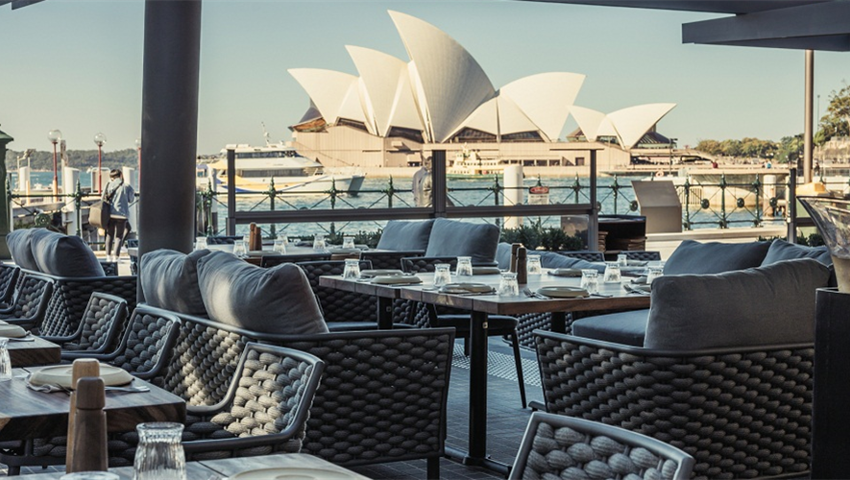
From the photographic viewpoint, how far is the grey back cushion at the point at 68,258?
19.5 ft

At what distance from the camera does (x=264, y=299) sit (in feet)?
12.0

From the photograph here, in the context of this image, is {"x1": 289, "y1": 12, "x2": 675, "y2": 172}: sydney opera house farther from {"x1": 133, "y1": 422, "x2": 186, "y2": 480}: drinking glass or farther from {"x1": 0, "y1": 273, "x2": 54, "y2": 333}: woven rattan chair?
{"x1": 133, "y1": 422, "x2": 186, "y2": 480}: drinking glass

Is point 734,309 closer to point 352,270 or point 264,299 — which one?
point 264,299

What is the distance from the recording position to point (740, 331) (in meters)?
3.72

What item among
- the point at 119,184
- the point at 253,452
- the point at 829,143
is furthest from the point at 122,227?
the point at 829,143

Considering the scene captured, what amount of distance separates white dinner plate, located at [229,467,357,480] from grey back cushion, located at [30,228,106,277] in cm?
444

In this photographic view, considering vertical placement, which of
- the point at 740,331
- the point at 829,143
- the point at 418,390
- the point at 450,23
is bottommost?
the point at 418,390

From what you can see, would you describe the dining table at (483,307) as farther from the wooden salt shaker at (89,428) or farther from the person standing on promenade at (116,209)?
the person standing on promenade at (116,209)

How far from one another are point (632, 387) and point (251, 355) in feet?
4.02

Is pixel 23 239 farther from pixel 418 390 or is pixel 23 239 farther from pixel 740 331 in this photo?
pixel 740 331

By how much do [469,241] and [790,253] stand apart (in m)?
2.91

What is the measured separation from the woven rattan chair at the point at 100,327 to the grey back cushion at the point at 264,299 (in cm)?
47

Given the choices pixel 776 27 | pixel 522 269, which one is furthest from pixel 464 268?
pixel 776 27

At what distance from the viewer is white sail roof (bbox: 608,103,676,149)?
1564 inches
